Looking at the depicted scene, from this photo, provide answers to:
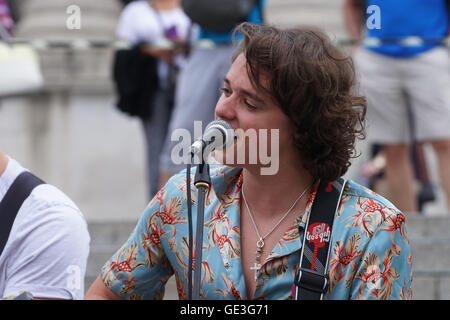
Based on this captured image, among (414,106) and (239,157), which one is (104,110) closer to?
(414,106)

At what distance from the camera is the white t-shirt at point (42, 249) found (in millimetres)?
2863

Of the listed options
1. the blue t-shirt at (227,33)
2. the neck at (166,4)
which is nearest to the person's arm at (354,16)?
the blue t-shirt at (227,33)

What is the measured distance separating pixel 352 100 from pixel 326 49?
0.62 ft

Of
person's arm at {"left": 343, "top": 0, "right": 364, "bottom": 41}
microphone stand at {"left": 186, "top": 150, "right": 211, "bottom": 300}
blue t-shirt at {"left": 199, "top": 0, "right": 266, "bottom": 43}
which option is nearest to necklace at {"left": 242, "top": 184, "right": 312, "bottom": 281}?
microphone stand at {"left": 186, "top": 150, "right": 211, "bottom": 300}

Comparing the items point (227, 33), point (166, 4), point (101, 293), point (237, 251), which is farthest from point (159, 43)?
point (237, 251)

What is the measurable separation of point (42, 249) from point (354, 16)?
3.89 metres

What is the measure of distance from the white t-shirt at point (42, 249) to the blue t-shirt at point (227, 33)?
285cm

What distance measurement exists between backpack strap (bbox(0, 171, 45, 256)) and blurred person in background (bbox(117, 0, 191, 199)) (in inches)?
142

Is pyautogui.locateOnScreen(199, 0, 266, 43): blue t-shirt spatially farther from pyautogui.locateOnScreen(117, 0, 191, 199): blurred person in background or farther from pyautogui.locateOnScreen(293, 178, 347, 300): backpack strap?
pyautogui.locateOnScreen(293, 178, 347, 300): backpack strap

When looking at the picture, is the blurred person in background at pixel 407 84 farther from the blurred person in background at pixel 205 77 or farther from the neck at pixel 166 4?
the neck at pixel 166 4

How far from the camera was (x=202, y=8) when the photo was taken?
5.46m

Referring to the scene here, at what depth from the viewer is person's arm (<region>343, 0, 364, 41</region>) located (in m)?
6.24

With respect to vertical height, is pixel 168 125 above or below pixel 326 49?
below
